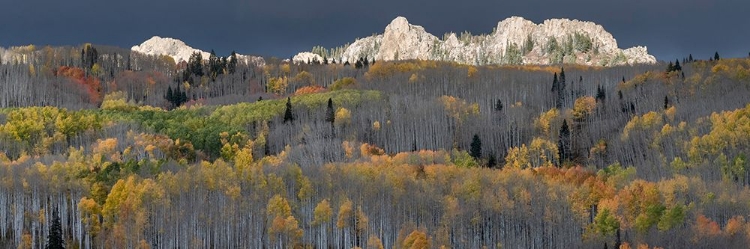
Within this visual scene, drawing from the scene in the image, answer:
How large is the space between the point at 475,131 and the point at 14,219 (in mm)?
89248

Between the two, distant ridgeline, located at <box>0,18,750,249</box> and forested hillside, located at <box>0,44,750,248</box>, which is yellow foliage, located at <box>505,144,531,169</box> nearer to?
distant ridgeline, located at <box>0,18,750,249</box>

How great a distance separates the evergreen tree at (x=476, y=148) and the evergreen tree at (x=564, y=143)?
12.9 meters

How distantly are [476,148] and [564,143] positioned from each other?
1520 cm

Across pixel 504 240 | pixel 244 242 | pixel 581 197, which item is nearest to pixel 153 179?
pixel 244 242

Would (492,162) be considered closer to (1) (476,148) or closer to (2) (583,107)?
(1) (476,148)

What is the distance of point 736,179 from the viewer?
12775 centimetres

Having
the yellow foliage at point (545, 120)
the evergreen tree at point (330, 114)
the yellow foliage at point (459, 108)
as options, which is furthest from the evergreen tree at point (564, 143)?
the evergreen tree at point (330, 114)

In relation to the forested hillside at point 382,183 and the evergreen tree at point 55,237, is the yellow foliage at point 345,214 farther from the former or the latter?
the evergreen tree at point 55,237

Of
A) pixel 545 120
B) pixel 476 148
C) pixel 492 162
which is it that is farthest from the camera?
pixel 545 120

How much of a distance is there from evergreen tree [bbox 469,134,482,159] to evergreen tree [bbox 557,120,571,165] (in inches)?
508

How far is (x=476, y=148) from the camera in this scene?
15462cm

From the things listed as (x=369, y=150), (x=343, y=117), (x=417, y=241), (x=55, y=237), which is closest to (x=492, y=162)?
(x=369, y=150)

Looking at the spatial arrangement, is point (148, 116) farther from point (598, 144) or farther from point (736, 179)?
point (736, 179)

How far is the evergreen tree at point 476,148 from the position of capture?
154m
